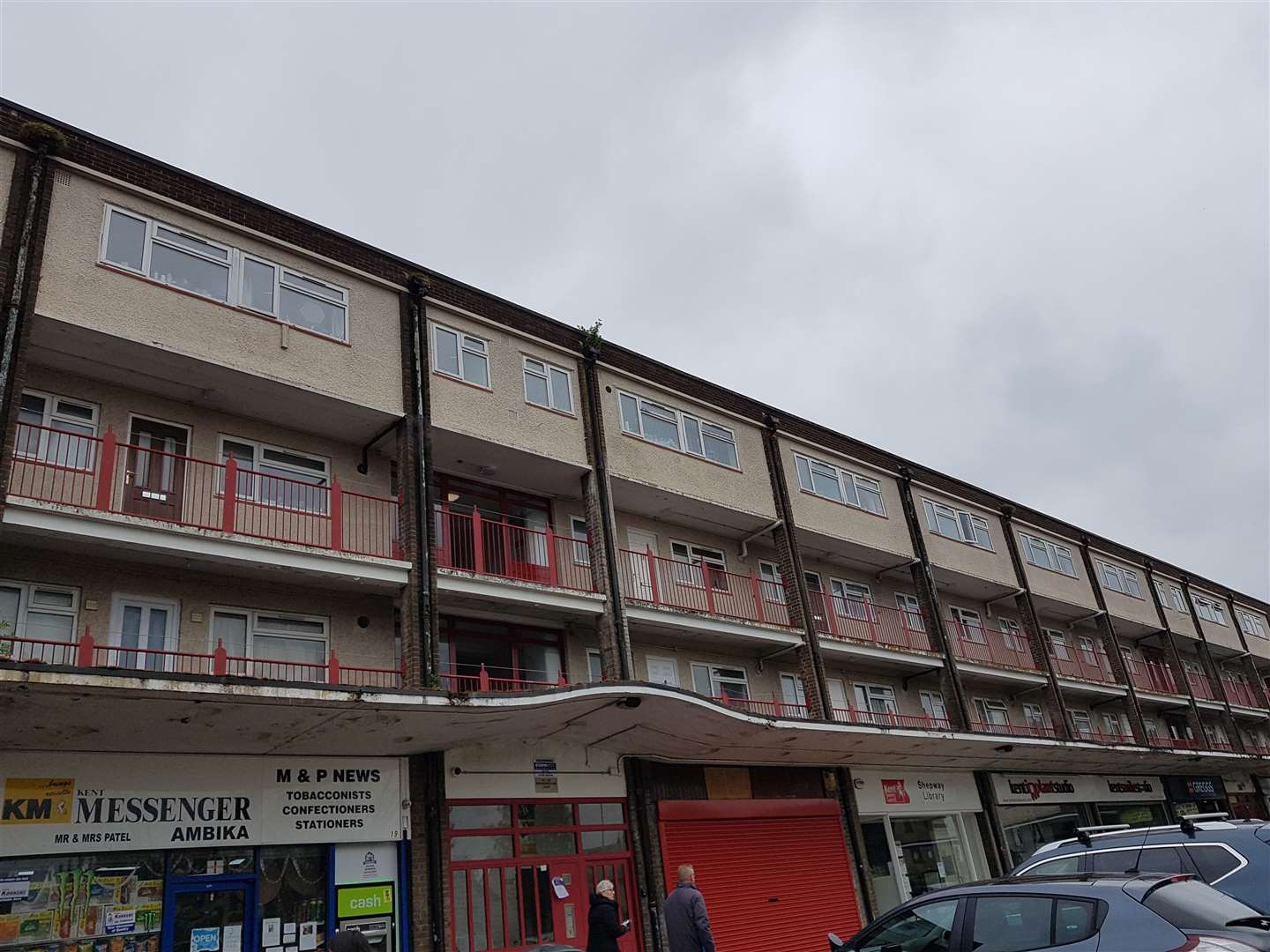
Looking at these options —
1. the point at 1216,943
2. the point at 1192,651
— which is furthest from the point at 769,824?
the point at 1192,651

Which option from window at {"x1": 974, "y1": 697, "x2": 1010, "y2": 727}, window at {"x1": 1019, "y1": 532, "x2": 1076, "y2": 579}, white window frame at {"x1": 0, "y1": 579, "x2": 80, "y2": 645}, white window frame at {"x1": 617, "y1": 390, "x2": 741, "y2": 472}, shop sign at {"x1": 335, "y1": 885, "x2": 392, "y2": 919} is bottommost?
shop sign at {"x1": 335, "y1": 885, "x2": 392, "y2": 919}

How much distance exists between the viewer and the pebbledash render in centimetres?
1072

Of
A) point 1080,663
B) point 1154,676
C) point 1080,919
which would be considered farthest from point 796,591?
point 1154,676

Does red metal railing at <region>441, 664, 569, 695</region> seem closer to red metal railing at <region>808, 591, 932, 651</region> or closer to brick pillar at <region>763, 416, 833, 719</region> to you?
brick pillar at <region>763, 416, 833, 719</region>

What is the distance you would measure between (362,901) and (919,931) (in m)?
7.72

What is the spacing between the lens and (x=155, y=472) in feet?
40.5

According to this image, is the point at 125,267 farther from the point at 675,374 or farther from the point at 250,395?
the point at 675,374

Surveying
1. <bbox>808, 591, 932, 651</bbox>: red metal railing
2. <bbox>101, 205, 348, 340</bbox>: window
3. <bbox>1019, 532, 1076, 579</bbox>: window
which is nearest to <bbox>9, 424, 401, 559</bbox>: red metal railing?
<bbox>101, 205, 348, 340</bbox>: window

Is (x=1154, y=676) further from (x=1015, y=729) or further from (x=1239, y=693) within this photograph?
(x=1015, y=729)

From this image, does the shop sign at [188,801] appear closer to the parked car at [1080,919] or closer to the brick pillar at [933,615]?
the parked car at [1080,919]

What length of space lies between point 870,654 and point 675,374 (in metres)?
7.32

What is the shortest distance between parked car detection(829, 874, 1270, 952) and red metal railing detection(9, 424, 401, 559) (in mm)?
8641

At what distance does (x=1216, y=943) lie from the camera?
5.48 meters

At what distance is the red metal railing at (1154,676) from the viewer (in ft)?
98.7
